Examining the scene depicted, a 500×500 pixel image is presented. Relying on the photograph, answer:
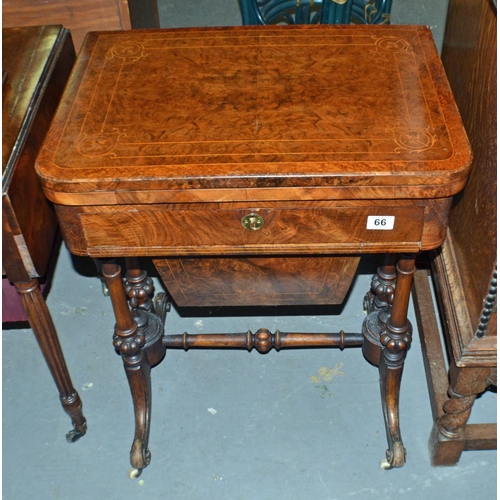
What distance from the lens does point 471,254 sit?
70.7 inches

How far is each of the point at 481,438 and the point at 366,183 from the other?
986 millimetres

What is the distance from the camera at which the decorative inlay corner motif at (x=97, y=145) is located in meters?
1.54

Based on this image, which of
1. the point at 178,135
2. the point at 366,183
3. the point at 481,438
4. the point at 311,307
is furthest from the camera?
the point at 311,307

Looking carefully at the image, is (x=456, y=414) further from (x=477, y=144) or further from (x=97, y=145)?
(x=97, y=145)

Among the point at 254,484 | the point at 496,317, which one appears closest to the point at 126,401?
the point at 254,484

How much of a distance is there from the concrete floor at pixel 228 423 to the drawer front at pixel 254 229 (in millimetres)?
817

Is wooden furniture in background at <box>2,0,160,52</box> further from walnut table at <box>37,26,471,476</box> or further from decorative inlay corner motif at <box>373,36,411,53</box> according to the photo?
decorative inlay corner motif at <box>373,36,411,53</box>

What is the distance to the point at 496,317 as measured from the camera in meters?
1.70

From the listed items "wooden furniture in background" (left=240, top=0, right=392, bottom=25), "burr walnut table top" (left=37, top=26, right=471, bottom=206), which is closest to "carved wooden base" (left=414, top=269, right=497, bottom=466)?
"burr walnut table top" (left=37, top=26, right=471, bottom=206)

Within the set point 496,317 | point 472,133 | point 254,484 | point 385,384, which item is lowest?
point 254,484

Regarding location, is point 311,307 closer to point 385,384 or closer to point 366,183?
point 385,384

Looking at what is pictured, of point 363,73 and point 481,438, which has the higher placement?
point 363,73

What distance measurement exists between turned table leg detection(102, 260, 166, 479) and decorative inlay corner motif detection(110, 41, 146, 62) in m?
0.62

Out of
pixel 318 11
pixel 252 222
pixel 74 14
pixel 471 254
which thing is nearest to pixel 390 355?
pixel 471 254
